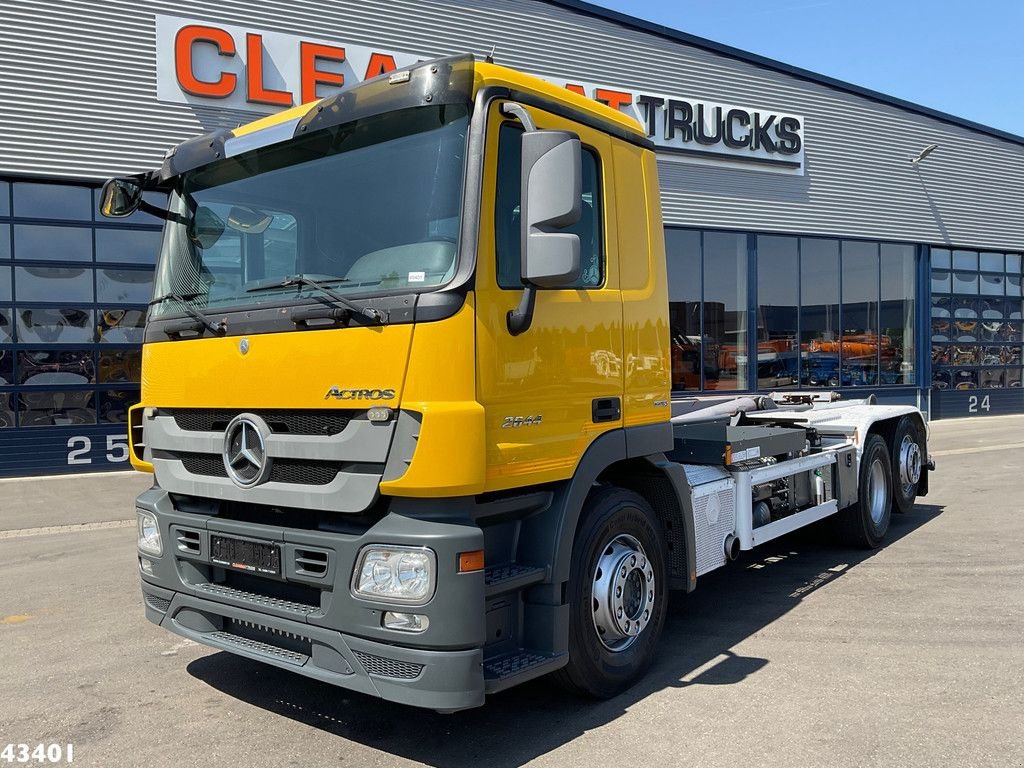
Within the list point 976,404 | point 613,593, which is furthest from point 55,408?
point 976,404

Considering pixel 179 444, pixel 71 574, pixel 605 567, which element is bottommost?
pixel 71 574

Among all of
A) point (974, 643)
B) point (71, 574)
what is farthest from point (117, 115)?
point (974, 643)

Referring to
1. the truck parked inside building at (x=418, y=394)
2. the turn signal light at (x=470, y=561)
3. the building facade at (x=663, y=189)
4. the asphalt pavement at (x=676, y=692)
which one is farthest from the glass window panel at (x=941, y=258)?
the turn signal light at (x=470, y=561)

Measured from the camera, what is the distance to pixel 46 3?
12305 mm

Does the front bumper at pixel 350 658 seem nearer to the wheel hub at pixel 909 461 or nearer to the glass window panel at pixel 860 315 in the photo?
the wheel hub at pixel 909 461

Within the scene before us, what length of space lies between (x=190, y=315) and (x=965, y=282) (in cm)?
2289

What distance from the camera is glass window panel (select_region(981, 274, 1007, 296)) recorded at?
22844 millimetres

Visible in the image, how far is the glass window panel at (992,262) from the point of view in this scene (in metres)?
22.8

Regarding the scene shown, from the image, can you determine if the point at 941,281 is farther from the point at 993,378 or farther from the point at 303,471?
the point at 303,471

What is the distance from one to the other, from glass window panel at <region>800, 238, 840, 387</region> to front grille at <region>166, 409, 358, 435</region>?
57.2 ft

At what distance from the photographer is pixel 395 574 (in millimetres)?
3277

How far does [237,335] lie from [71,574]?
4319mm

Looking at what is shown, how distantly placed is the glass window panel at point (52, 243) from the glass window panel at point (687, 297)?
34.7ft

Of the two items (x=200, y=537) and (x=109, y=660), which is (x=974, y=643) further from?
(x=109, y=660)
